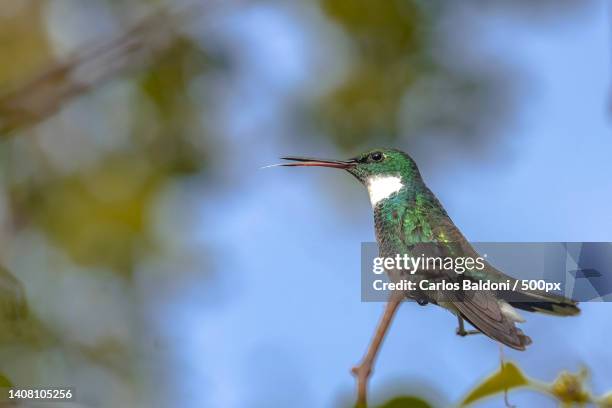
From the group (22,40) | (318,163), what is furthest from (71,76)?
(22,40)

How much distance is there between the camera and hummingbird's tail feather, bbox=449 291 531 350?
7.13 ft

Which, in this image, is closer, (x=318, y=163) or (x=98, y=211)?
(x=318, y=163)

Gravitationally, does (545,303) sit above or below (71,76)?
below

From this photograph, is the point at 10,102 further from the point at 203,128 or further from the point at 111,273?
the point at 203,128

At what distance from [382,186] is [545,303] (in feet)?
4.96

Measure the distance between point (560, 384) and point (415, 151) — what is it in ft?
12.8

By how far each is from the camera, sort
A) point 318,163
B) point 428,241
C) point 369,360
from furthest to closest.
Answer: point 318,163
point 428,241
point 369,360

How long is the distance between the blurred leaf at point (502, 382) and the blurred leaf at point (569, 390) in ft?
0.24

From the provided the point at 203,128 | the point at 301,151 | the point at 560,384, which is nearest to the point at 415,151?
the point at 301,151

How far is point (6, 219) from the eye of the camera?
5871 mm

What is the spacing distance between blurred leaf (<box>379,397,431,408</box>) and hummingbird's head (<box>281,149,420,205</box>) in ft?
6.07

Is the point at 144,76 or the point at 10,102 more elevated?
the point at 144,76

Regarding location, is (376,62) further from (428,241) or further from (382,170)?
(428,241)

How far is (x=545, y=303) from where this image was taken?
237 cm
